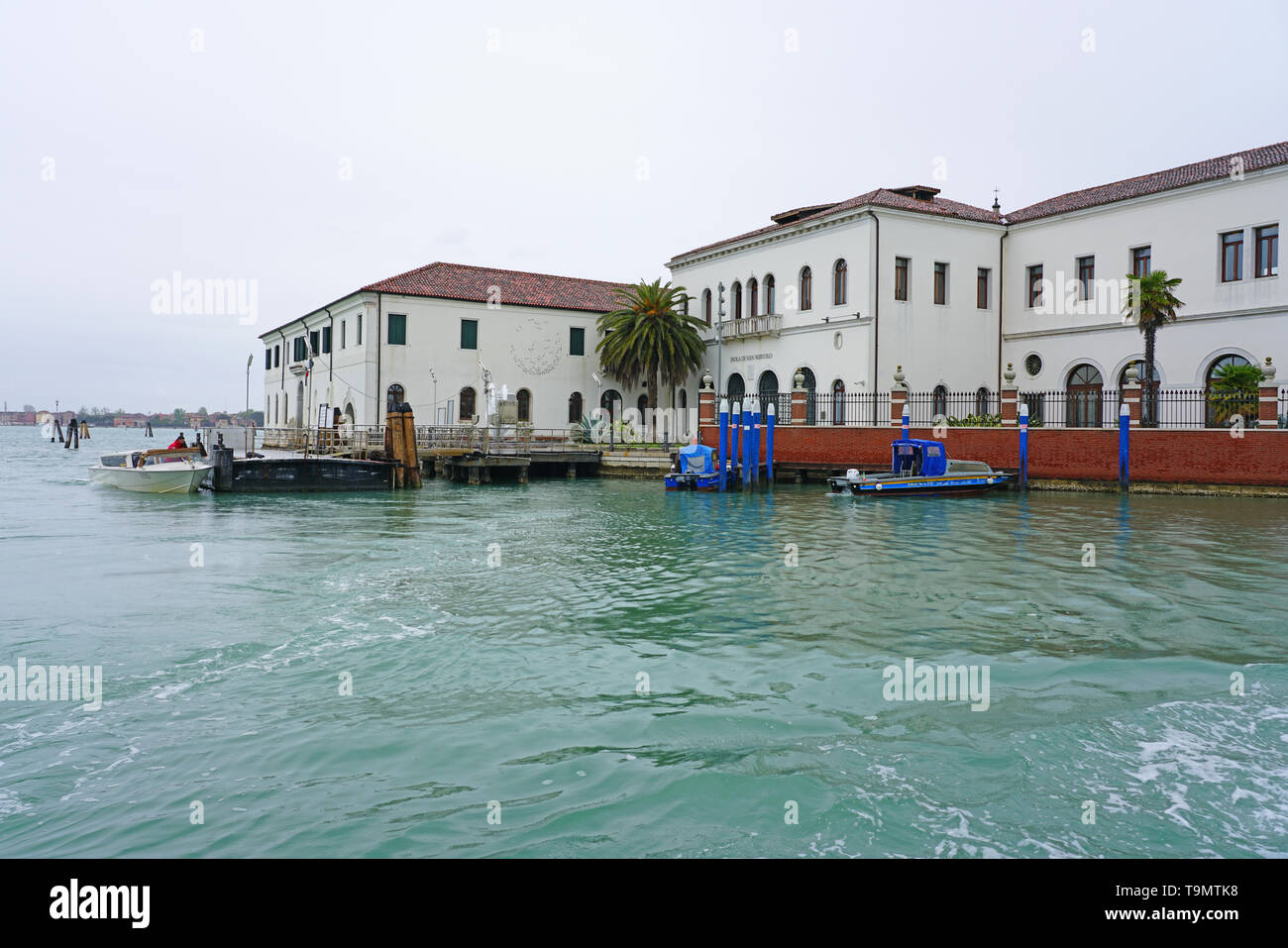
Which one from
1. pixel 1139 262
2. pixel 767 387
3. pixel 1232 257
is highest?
pixel 1139 262

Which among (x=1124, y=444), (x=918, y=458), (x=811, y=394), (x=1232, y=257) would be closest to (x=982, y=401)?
(x=811, y=394)

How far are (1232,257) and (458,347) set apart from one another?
94.2 ft

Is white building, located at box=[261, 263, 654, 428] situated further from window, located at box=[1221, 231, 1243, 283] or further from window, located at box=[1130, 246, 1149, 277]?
window, located at box=[1221, 231, 1243, 283]

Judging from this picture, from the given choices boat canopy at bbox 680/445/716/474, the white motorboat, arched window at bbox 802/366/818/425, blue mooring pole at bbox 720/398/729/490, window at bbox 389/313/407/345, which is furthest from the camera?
window at bbox 389/313/407/345

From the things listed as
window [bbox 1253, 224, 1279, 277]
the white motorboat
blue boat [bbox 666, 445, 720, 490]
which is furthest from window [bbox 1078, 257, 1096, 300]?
the white motorboat

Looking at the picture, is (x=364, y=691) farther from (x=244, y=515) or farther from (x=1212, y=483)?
(x=1212, y=483)

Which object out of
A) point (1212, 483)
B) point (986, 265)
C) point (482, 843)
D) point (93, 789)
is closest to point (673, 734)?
point (482, 843)

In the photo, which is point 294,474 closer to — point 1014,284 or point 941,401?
point 941,401

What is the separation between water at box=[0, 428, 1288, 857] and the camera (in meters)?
4.67

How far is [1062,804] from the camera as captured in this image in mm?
4922

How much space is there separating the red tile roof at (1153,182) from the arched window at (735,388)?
39.2ft

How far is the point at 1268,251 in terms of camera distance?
1094 inches

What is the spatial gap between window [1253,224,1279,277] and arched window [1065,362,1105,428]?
5.56m
